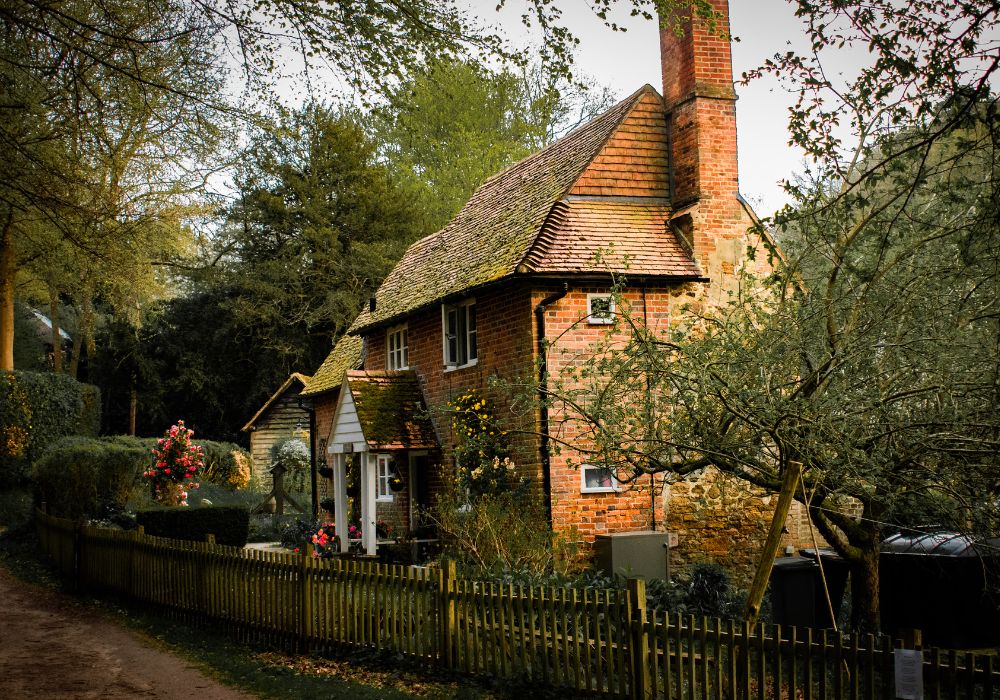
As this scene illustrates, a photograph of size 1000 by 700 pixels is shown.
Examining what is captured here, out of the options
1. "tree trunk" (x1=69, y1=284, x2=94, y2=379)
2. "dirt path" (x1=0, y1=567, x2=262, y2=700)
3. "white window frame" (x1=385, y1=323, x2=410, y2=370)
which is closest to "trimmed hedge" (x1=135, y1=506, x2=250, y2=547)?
"dirt path" (x1=0, y1=567, x2=262, y2=700)

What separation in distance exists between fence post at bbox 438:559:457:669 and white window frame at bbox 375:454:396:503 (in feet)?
39.2

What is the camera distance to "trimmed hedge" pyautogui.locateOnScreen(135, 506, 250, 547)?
18.5 metres

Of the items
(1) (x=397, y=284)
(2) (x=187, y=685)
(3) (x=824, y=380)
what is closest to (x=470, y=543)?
(2) (x=187, y=685)

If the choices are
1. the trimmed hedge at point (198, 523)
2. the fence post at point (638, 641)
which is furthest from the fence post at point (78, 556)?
the fence post at point (638, 641)

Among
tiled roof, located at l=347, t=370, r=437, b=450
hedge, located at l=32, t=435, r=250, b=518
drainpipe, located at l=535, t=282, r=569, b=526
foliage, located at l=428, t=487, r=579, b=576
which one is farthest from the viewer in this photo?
hedge, located at l=32, t=435, r=250, b=518

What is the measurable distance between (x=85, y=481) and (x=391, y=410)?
23.7 feet

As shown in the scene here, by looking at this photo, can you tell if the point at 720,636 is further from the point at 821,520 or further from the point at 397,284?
the point at 397,284

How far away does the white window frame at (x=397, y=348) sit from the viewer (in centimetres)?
2188

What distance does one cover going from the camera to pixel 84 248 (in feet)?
40.7

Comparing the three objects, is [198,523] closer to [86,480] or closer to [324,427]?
[86,480]

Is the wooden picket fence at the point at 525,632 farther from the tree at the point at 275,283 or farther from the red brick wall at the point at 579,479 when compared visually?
the tree at the point at 275,283

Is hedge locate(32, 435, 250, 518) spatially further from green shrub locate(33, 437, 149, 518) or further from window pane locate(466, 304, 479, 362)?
window pane locate(466, 304, 479, 362)

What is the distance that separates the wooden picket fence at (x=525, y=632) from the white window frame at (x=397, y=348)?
8.45 metres

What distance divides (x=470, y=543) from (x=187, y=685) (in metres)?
4.65
